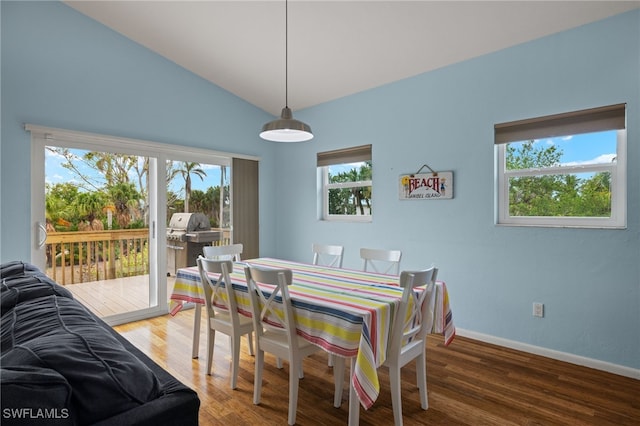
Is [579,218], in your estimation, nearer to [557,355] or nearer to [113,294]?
[557,355]

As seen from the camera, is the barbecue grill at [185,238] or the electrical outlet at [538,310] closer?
the electrical outlet at [538,310]

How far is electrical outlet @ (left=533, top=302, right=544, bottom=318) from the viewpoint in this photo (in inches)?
116

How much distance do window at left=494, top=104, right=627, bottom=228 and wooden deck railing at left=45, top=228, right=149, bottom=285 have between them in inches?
150

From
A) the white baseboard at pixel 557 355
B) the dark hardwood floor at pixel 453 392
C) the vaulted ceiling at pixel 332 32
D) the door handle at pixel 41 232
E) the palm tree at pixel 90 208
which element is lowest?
the dark hardwood floor at pixel 453 392

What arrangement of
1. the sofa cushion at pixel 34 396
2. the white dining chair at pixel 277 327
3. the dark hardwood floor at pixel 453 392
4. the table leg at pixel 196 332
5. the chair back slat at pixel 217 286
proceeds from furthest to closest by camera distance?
the table leg at pixel 196 332, the chair back slat at pixel 217 286, the dark hardwood floor at pixel 453 392, the white dining chair at pixel 277 327, the sofa cushion at pixel 34 396

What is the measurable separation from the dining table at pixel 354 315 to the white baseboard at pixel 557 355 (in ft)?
3.61

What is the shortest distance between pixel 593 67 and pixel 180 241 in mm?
4329

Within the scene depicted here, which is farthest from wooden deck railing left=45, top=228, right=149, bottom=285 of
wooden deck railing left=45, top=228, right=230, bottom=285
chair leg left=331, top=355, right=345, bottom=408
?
chair leg left=331, top=355, right=345, bottom=408

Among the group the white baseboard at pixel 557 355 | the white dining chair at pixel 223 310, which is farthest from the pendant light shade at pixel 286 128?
the white baseboard at pixel 557 355

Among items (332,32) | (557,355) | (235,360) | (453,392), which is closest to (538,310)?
(557,355)

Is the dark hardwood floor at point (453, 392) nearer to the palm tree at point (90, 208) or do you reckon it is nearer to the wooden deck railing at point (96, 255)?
the wooden deck railing at point (96, 255)

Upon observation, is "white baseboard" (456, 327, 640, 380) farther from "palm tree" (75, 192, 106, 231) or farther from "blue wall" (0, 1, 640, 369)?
"palm tree" (75, 192, 106, 231)

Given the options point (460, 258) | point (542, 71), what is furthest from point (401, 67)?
point (460, 258)

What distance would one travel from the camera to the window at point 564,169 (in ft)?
8.82
